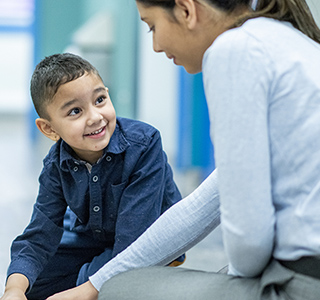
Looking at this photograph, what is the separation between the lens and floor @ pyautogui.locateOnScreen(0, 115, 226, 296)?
2073 mm

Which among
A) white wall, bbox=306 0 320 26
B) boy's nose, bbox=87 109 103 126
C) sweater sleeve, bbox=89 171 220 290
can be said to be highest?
white wall, bbox=306 0 320 26

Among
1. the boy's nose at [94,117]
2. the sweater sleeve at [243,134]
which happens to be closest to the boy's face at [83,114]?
the boy's nose at [94,117]

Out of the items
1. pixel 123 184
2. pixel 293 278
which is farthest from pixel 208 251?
pixel 293 278

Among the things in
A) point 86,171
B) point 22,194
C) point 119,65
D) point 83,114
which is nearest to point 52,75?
point 83,114

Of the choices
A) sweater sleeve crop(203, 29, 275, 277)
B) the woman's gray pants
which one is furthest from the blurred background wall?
sweater sleeve crop(203, 29, 275, 277)

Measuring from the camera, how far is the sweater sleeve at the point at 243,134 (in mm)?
821

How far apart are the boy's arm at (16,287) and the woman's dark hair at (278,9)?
0.70 meters

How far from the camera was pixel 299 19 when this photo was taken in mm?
950

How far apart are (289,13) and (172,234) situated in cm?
51

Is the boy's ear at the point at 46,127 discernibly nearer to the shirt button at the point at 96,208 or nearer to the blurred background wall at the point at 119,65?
the shirt button at the point at 96,208

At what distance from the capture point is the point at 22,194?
3201mm

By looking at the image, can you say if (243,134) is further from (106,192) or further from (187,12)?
(106,192)

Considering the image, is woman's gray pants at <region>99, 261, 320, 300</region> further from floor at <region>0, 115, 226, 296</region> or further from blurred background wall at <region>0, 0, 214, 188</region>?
blurred background wall at <region>0, 0, 214, 188</region>

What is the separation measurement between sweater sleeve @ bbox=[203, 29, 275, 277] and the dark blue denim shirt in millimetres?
521
